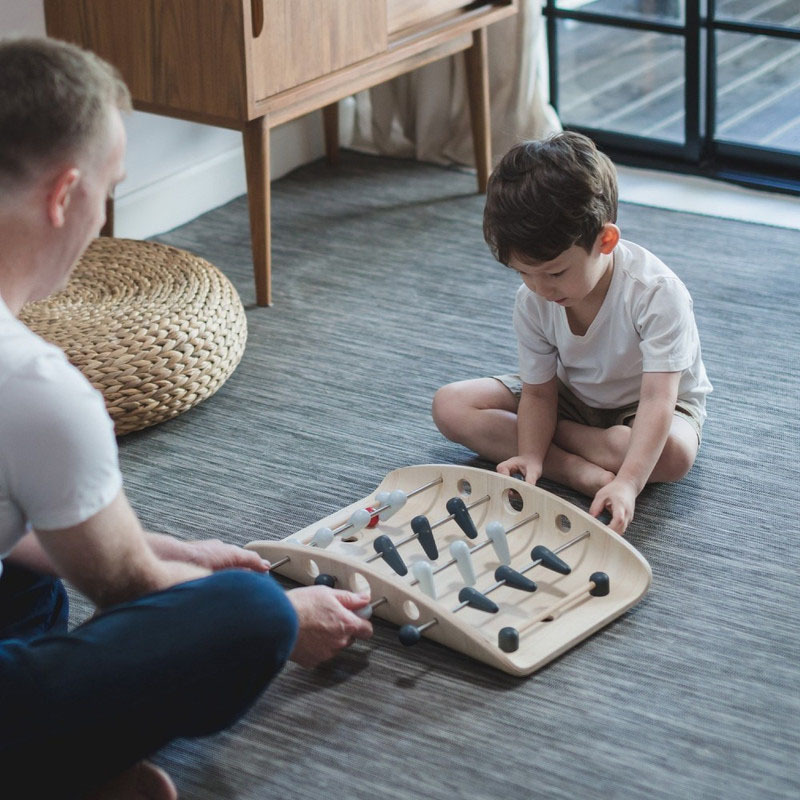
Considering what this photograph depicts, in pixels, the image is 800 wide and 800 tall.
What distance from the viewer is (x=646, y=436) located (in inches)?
64.6

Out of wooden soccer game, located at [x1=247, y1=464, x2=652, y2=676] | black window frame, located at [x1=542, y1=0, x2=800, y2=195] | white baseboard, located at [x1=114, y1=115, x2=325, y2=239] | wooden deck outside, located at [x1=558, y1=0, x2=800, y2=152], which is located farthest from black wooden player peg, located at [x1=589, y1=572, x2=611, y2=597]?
wooden deck outside, located at [x1=558, y1=0, x2=800, y2=152]

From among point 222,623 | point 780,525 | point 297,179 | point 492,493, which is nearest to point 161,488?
point 492,493

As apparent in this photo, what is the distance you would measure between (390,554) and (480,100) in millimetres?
1532

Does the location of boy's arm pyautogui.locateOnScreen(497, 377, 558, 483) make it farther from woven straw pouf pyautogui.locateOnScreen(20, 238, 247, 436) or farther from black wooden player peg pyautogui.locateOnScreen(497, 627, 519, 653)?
woven straw pouf pyautogui.locateOnScreen(20, 238, 247, 436)

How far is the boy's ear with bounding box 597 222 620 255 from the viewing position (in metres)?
1.61

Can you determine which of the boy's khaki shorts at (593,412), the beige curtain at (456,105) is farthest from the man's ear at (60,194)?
the beige curtain at (456,105)

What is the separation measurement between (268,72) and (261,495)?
82 cm

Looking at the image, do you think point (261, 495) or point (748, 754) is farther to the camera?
point (261, 495)

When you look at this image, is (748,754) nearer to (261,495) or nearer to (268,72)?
(261,495)

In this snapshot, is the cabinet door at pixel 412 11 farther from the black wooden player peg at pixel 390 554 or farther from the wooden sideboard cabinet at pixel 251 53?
the black wooden player peg at pixel 390 554

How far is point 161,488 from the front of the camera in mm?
1862

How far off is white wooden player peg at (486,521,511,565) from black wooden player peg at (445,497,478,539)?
46 millimetres

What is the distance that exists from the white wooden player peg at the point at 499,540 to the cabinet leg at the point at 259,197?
3.26ft

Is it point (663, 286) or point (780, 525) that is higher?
point (663, 286)
